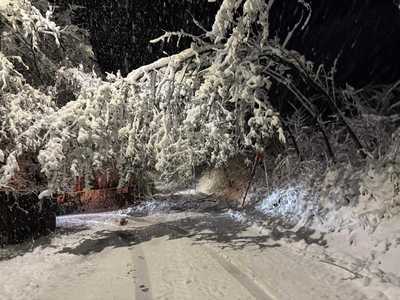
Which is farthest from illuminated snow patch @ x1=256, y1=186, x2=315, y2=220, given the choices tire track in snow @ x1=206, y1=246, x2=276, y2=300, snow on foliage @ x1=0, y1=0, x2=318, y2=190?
tire track in snow @ x1=206, y1=246, x2=276, y2=300

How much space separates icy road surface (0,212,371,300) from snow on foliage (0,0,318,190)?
1913 millimetres

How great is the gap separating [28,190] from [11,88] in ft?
8.24

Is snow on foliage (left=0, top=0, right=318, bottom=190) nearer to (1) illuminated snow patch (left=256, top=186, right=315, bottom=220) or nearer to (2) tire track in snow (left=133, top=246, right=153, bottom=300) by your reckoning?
(2) tire track in snow (left=133, top=246, right=153, bottom=300)

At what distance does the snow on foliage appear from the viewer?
10.4 m

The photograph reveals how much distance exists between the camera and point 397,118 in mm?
13352

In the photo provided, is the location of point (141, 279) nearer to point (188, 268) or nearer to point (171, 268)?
point (171, 268)

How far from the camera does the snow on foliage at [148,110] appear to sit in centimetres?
1038

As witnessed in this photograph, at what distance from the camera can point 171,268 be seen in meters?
9.72

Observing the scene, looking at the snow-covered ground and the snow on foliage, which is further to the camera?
the snow on foliage

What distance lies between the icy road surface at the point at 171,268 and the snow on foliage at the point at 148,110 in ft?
6.28

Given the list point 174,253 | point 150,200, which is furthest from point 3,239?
point 150,200

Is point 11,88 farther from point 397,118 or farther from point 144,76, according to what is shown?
point 397,118

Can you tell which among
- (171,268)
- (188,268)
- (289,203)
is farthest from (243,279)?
(289,203)

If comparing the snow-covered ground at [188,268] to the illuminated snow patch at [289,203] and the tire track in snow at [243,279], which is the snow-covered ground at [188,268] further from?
the illuminated snow patch at [289,203]
